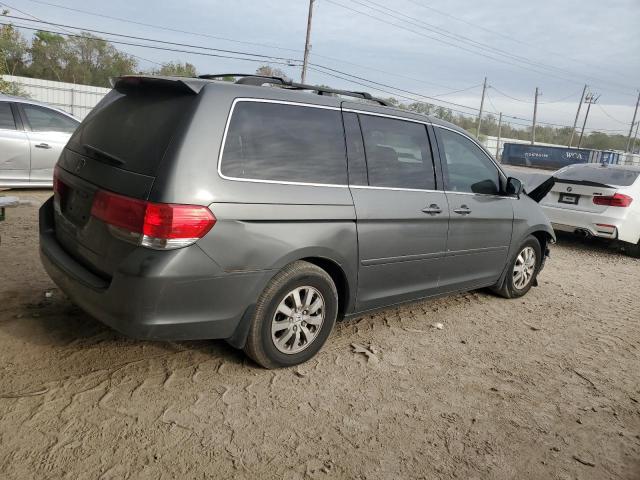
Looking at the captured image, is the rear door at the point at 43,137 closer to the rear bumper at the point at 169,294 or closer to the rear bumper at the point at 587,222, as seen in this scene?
the rear bumper at the point at 169,294

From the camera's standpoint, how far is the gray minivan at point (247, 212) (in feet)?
8.87

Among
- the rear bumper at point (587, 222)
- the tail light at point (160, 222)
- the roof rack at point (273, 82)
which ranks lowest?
the rear bumper at point (587, 222)

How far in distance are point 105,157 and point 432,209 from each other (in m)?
2.40

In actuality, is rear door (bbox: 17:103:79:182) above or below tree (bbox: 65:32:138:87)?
below

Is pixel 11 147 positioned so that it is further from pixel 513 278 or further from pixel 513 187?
pixel 513 278

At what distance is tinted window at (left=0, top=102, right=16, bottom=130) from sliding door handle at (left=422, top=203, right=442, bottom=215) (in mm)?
7293

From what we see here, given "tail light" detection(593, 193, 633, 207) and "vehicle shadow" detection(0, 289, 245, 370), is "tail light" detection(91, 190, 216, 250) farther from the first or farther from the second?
"tail light" detection(593, 193, 633, 207)

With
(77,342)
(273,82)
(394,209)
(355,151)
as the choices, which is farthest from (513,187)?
(77,342)

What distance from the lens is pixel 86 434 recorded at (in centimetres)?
254

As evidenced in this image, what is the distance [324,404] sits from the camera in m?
3.03

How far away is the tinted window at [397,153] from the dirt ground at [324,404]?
4.16 feet

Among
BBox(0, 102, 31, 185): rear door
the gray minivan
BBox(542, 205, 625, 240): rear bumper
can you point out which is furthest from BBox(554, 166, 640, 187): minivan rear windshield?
BBox(0, 102, 31, 185): rear door

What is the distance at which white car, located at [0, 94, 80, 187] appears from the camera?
8125 mm

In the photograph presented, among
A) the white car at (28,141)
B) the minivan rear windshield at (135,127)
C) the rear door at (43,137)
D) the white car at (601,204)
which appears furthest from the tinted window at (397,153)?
the rear door at (43,137)
